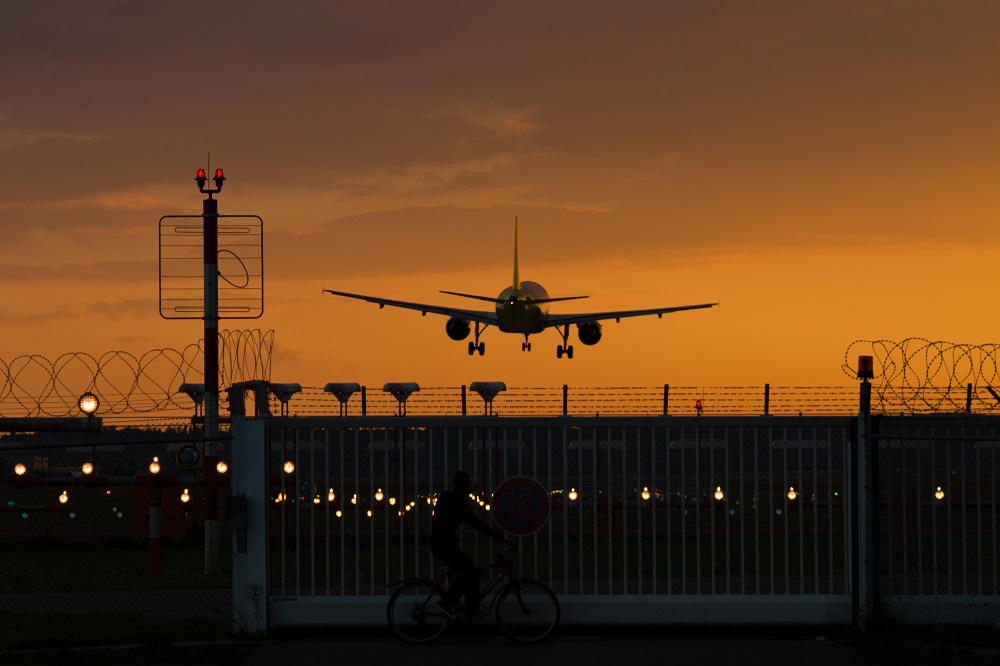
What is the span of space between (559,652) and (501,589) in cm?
93

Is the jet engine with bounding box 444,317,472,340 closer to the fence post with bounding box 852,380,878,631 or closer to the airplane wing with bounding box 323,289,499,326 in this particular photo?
the airplane wing with bounding box 323,289,499,326

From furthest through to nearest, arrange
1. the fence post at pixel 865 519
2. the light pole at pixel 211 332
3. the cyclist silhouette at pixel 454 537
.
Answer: the light pole at pixel 211 332 < the fence post at pixel 865 519 < the cyclist silhouette at pixel 454 537

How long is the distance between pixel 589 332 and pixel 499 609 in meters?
52.8

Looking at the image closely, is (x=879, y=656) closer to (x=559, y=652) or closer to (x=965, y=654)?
(x=965, y=654)

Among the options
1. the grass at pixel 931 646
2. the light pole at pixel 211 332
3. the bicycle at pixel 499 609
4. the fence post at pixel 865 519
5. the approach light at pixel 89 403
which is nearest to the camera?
the grass at pixel 931 646

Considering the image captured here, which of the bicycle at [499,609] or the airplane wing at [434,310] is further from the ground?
the airplane wing at [434,310]

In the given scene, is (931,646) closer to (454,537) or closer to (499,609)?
(499,609)

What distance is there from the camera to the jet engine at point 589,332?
65.7 meters

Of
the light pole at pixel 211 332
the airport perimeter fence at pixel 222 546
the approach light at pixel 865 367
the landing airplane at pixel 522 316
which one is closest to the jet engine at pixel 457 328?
the landing airplane at pixel 522 316

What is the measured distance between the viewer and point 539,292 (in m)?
64.7

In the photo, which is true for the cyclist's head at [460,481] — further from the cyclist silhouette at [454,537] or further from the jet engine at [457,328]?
the jet engine at [457,328]

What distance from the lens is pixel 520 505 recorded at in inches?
542

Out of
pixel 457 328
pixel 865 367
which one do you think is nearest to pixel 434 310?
pixel 457 328

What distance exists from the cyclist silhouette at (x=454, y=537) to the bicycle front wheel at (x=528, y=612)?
12.5 inches
